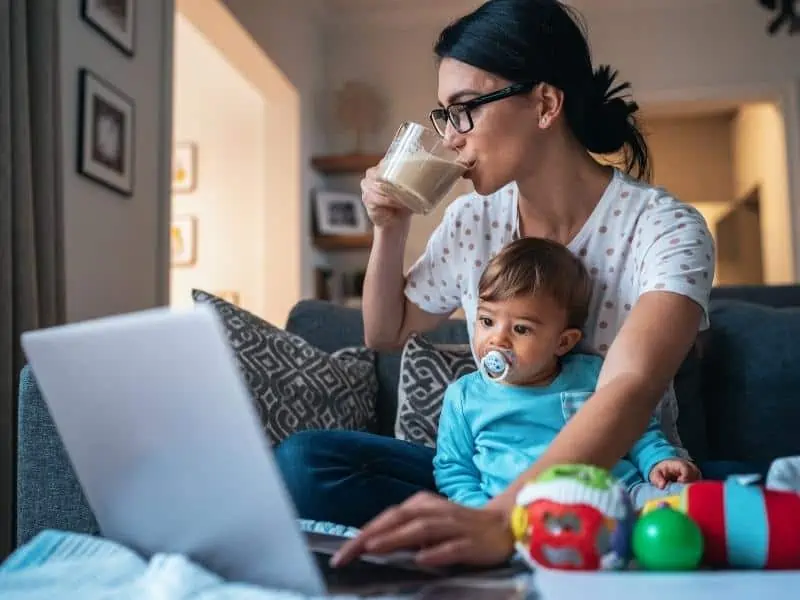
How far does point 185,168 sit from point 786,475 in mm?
4874

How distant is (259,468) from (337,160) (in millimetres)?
4467

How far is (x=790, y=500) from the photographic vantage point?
0.67m

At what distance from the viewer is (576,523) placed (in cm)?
63

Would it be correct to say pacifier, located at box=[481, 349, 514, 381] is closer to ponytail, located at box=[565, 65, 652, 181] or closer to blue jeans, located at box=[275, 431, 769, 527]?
blue jeans, located at box=[275, 431, 769, 527]

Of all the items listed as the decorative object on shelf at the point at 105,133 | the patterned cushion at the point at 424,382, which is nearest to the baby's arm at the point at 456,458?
the patterned cushion at the point at 424,382

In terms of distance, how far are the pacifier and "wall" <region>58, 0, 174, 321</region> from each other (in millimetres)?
1588

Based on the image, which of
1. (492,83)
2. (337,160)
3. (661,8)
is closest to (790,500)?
(492,83)

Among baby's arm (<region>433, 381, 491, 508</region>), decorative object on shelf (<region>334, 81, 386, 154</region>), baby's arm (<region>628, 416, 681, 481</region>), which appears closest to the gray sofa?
baby's arm (<region>628, 416, 681, 481</region>)

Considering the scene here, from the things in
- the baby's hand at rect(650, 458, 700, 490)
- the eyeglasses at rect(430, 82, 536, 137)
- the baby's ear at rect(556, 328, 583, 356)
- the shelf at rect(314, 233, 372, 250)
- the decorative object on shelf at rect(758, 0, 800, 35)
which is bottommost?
the baby's hand at rect(650, 458, 700, 490)

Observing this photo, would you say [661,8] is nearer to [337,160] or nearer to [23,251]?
[337,160]

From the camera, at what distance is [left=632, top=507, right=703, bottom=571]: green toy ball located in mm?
631

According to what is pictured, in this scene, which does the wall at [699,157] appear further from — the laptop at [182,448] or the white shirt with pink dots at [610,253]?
the laptop at [182,448]

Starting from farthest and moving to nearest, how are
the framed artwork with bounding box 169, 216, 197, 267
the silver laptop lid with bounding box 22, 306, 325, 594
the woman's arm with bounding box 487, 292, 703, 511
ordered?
the framed artwork with bounding box 169, 216, 197, 267 → the woman's arm with bounding box 487, 292, 703, 511 → the silver laptop lid with bounding box 22, 306, 325, 594

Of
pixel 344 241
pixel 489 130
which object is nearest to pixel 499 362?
pixel 489 130
